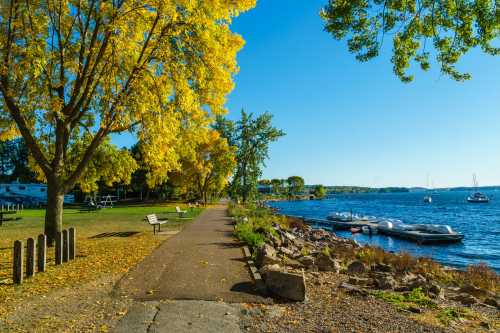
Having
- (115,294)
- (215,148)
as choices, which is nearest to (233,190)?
(215,148)

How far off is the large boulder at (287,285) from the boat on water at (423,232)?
87.1ft

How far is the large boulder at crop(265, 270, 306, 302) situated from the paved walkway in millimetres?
352

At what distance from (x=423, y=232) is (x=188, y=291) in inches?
1219

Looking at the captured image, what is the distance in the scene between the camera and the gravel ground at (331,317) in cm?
538

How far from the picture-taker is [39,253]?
28.8 ft

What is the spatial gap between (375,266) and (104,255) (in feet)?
32.0

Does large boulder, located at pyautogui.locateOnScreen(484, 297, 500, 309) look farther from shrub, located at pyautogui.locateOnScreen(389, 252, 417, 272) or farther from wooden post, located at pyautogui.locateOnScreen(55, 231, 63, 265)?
wooden post, located at pyautogui.locateOnScreen(55, 231, 63, 265)

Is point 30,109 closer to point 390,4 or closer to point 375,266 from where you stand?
point 390,4

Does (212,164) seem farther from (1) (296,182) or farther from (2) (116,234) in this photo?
(1) (296,182)

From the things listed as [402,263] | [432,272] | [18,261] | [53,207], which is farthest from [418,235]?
[18,261]

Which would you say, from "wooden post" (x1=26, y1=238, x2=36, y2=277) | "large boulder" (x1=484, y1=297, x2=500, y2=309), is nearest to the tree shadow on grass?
"wooden post" (x1=26, y1=238, x2=36, y2=277)

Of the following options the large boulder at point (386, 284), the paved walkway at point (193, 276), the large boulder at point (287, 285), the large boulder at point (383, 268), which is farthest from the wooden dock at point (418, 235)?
the large boulder at point (287, 285)

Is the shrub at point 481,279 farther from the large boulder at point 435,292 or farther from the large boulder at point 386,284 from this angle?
the large boulder at point 386,284

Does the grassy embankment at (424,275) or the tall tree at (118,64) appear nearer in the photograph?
the grassy embankment at (424,275)
